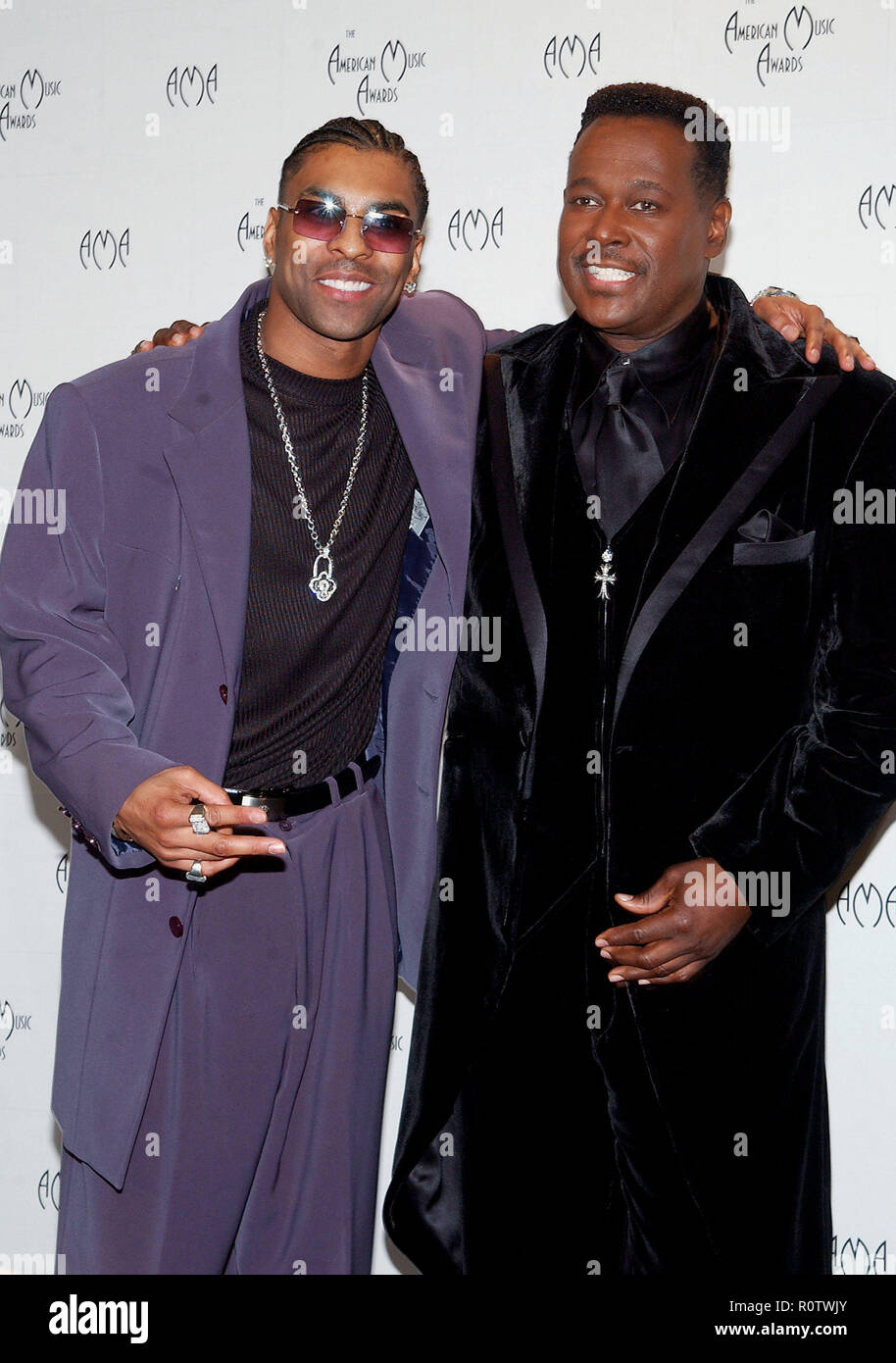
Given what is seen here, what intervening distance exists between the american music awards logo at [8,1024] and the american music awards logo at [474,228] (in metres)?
2.04

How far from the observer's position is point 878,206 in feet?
9.32

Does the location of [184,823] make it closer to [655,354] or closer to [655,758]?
[655,758]

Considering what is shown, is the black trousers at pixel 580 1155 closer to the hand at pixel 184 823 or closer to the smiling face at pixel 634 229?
the hand at pixel 184 823

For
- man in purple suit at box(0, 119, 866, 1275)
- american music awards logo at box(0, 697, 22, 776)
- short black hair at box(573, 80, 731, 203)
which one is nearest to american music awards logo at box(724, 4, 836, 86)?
short black hair at box(573, 80, 731, 203)

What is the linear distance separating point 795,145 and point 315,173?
45.5 inches

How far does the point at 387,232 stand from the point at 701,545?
0.69m

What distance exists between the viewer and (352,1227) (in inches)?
92.1

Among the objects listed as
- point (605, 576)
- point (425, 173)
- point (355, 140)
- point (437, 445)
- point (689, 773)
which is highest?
point (425, 173)

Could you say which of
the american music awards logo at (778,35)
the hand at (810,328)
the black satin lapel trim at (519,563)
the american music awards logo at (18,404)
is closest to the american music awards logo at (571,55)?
the american music awards logo at (778,35)

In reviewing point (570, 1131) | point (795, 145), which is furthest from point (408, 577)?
point (795, 145)

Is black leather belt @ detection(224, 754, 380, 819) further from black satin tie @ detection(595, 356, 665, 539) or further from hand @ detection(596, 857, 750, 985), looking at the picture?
black satin tie @ detection(595, 356, 665, 539)

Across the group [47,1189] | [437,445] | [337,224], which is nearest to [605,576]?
[437,445]

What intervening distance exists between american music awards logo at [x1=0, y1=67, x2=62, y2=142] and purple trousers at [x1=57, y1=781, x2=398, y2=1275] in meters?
1.96

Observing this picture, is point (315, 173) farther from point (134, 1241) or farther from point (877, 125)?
point (134, 1241)
